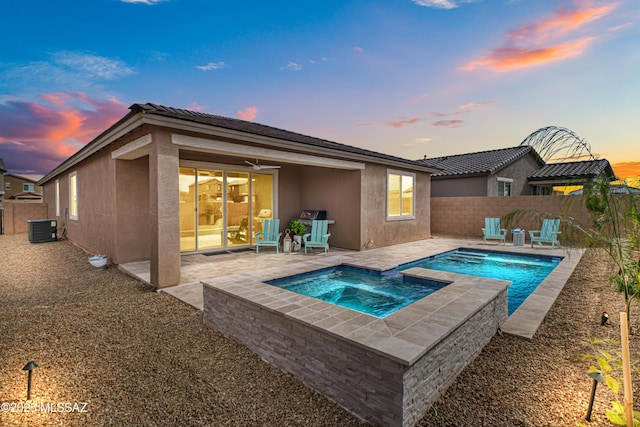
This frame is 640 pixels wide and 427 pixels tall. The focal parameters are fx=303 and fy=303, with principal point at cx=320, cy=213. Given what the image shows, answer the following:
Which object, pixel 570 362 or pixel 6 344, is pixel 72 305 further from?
pixel 570 362

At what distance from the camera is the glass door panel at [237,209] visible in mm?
8922

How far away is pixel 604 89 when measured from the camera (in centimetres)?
577

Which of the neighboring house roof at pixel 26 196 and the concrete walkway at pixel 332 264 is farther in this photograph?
the neighboring house roof at pixel 26 196

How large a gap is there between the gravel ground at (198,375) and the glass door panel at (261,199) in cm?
520

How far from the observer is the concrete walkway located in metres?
4.03

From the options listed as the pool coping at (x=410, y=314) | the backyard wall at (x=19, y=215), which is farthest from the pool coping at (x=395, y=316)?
the backyard wall at (x=19, y=215)

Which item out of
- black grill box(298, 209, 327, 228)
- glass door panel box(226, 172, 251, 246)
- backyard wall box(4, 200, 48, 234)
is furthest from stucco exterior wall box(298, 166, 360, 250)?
backyard wall box(4, 200, 48, 234)

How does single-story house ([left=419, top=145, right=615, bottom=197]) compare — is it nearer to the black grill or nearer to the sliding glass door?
the black grill

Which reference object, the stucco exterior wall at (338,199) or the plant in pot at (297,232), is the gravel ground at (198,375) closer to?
the plant in pot at (297,232)

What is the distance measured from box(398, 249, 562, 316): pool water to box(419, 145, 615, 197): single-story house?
5.41 metres

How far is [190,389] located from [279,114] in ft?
41.1

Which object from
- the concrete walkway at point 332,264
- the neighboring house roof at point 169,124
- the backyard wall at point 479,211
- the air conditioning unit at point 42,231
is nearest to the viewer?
the concrete walkway at point 332,264

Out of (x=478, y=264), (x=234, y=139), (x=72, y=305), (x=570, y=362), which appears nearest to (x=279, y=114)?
(x=234, y=139)

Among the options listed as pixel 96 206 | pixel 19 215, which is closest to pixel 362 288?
pixel 96 206
